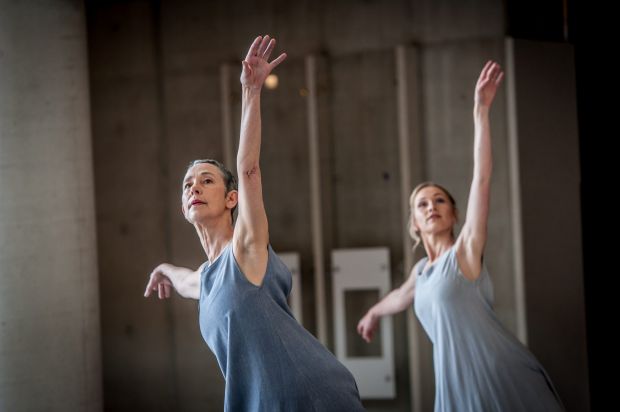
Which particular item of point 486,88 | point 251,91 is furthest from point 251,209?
point 486,88

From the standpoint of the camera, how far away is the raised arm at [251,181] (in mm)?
2426

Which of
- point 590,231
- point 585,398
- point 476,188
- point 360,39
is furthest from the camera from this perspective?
point 360,39

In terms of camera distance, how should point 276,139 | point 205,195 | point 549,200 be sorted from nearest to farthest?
point 205,195 → point 549,200 → point 276,139

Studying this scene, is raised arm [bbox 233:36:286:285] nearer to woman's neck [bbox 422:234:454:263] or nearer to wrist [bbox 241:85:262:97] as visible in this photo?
wrist [bbox 241:85:262:97]

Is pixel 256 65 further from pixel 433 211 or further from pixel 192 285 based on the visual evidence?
pixel 433 211

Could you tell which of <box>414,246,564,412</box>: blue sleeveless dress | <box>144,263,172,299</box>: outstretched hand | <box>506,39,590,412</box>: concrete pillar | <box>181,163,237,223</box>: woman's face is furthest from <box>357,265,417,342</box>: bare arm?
<box>506,39,590,412</box>: concrete pillar

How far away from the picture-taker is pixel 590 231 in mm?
4145

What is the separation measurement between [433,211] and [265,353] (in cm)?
141

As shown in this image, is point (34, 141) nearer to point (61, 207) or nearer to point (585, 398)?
point (61, 207)

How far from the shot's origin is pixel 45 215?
3.79m

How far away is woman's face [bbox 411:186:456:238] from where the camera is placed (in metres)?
3.61

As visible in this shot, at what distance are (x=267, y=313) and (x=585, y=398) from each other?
126 inches

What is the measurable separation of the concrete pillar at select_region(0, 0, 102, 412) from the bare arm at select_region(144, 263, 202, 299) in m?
0.85

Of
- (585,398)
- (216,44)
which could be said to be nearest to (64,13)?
(216,44)
